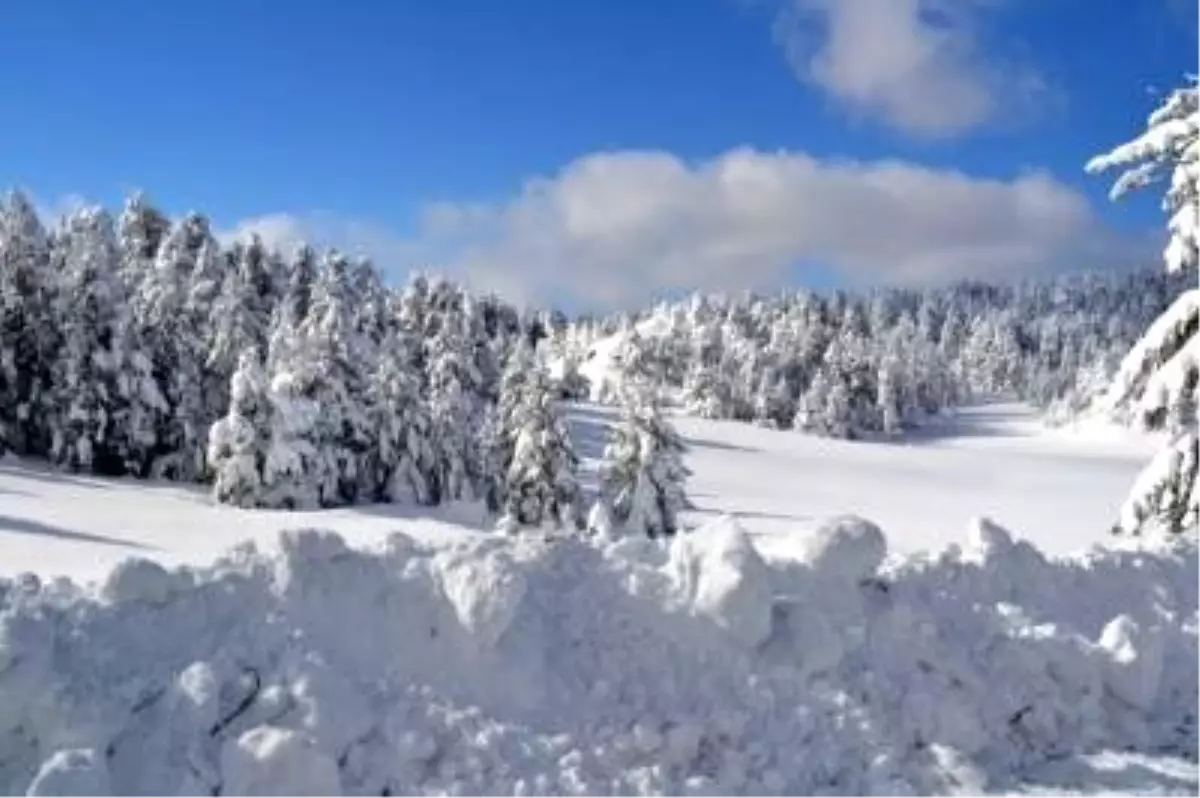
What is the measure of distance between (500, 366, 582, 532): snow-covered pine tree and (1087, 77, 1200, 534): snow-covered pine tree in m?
27.5

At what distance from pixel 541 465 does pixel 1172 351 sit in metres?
28.9

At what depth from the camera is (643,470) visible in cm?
4384

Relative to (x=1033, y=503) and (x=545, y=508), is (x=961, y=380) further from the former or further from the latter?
(x=545, y=508)

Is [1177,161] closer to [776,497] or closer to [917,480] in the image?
[776,497]

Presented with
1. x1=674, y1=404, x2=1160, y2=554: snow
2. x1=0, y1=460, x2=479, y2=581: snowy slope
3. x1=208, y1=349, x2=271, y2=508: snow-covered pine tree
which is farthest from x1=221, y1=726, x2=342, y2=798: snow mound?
x1=674, y1=404, x2=1160, y2=554: snow

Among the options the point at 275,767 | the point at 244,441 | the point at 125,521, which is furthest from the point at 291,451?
the point at 275,767

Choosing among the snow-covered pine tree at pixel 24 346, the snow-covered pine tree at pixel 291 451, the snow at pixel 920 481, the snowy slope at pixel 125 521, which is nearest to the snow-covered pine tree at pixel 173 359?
the snow-covered pine tree at pixel 24 346

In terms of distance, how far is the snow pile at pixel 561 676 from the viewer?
7.28 m

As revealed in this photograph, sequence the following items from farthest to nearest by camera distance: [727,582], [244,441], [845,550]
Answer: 1. [244,441]
2. [845,550]
3. [727,582]

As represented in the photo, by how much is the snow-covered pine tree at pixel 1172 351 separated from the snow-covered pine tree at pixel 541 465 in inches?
1085

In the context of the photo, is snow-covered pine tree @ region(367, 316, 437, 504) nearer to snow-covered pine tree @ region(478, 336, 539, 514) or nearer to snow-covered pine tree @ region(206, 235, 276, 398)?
snow-covered pine tree @ region(478, 336, 539, 514)

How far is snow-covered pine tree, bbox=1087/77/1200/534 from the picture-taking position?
54.2 ft

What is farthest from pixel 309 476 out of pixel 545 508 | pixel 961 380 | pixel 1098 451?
pixel 961 380

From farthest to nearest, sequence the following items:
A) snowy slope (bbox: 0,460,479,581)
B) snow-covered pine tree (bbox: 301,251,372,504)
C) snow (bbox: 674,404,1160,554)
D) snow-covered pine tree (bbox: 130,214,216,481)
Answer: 1. snow (bbox: 674,404,1160,554)
2. snow-covered pine tree (bbox: 130,214,216,481)
3. snow-covered pine tree (bbox: 301,251,372,504)
4. snowy slope (bbox: 0,460,479,581)
